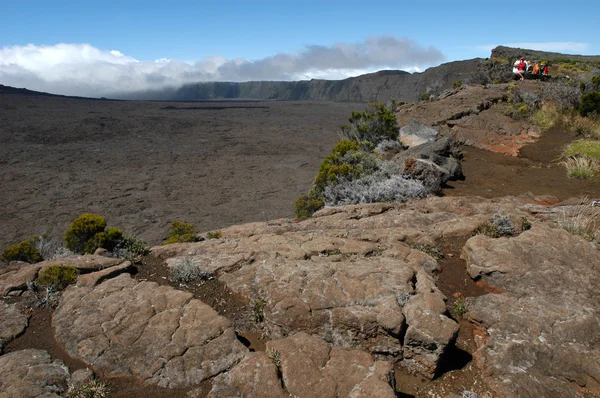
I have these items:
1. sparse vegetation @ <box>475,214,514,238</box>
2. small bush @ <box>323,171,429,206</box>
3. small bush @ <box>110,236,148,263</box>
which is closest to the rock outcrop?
small bush @ <box>323,171,429,206</box>

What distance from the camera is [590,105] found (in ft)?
53.1

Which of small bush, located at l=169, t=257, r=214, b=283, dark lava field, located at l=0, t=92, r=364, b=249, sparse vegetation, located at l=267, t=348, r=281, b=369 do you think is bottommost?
dark lava field, located at l=0, t=92, r=364, b=249

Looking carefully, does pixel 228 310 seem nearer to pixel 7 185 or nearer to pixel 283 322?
pixel 283 322

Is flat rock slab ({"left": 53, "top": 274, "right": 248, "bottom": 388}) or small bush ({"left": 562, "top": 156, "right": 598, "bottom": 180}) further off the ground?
small bush ({"left": 562, "top": 156, "right": 598, "bottom": 180})

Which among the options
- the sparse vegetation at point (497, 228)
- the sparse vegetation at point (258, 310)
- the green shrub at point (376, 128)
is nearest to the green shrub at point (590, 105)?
the green shrub at point (376, 128)

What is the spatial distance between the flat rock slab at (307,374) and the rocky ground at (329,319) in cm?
1

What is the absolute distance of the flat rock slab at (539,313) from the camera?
3.57 m

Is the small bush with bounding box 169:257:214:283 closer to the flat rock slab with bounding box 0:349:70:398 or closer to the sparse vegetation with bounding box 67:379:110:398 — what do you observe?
the flat rock slab with bounding box 0:349:70:398

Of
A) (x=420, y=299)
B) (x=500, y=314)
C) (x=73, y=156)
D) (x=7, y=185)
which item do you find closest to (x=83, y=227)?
(x=420, y=299)

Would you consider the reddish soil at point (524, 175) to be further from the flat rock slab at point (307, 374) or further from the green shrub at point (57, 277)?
the green shrub at point (57, 277)

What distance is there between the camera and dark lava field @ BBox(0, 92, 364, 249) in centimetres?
1573

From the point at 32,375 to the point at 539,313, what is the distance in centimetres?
499

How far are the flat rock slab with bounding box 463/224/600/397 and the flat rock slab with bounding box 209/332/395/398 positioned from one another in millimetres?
1242

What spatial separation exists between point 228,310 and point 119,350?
1.28m
